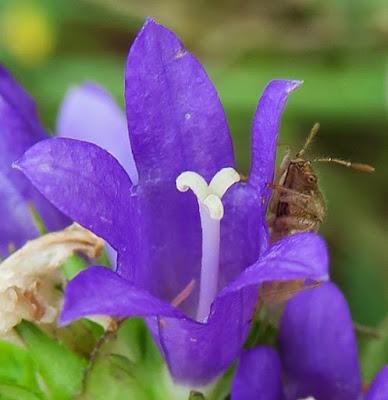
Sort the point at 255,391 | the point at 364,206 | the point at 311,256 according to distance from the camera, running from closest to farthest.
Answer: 1. the point at 311,256
2. the point at 255,391
3. the point at 364,206

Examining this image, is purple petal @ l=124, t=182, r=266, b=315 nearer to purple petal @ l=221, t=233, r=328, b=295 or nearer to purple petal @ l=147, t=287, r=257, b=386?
purple petal @ l=147, t=287, r=257, b=386

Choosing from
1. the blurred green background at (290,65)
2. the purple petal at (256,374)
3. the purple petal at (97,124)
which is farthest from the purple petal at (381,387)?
the blurred green background at (290,65)

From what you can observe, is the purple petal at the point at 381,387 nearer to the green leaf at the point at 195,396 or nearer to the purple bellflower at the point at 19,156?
the green leaf at the point at 195,396

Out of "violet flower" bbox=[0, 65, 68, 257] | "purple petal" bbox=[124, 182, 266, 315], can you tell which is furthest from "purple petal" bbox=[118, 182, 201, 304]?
"violet flower" bbox=[0, 65, 68, 257]

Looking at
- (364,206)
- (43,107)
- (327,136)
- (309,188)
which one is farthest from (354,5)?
(309,188)

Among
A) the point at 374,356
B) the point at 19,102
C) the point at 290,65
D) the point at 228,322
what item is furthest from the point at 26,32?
the point at 228,322

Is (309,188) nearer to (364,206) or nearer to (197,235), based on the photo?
(197,235)

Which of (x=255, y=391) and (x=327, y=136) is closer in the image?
(x=255, y=391)
